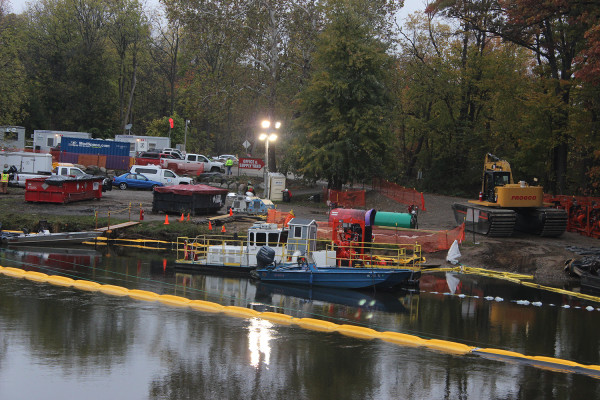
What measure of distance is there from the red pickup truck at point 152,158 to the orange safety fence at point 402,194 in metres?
20.5

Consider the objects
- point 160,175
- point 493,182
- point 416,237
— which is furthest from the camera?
point 160,175

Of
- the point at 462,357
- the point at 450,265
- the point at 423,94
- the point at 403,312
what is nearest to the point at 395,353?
the point at 462,357

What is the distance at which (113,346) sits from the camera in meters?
17.0

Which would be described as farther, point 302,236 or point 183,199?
point 183,199

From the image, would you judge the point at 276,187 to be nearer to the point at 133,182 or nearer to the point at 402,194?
the point at 402,194

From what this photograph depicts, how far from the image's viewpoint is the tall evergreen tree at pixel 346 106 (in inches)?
1766

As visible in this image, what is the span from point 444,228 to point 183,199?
15858 millimetres

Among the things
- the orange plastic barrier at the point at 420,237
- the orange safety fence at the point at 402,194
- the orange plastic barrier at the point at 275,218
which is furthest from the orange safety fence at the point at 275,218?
the orange safety fence at the point at 402,194

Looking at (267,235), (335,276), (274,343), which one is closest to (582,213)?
(335,276)

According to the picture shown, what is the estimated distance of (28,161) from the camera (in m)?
47.8

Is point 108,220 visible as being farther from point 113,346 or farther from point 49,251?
point 113,346

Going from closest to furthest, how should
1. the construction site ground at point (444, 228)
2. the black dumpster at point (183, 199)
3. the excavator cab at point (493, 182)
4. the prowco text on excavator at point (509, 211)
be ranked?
the construction site ground at point (444, 228), the prowco text on excavator at point (509, 211), the excavator cab at point (493, 182), the black dumpster at point (183, 199)

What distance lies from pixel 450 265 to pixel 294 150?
65.1 ft

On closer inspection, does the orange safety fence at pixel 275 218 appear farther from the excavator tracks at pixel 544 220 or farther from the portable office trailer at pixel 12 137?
the portable office trailer at pixel 12 137
